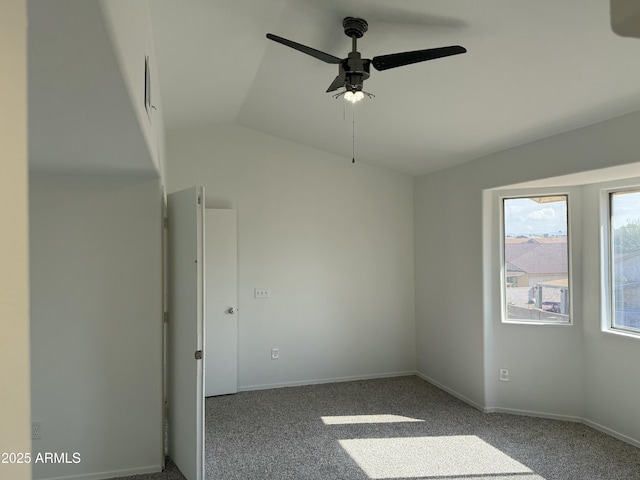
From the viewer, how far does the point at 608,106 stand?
9.44ft

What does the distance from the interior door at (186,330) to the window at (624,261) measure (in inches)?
144

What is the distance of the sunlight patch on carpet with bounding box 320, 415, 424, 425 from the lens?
4.02 metres

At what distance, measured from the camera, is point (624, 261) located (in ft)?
12.3

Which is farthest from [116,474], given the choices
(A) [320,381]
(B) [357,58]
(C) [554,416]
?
(C) [554,416]

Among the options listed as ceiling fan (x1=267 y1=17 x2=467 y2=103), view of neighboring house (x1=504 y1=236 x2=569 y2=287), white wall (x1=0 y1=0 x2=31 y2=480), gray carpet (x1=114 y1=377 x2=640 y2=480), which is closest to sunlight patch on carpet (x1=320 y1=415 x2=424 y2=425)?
gray carpet (x1=114 y1=377 x2=640 y2=480)

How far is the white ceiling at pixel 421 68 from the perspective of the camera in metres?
2.28

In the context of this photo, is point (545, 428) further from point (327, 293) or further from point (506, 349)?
point (327, 293)

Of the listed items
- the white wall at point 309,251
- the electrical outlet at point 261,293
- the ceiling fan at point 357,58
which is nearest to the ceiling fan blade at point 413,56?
the ceiling fan at point 357,58

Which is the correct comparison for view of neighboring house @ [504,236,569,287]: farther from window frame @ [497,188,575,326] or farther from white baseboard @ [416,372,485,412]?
white baseboard @ [416,372,485,412]

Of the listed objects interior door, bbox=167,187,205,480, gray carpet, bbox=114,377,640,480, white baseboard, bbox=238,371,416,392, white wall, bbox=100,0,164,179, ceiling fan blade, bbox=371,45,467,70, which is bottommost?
gray carpet, bbox=114,377,640,480

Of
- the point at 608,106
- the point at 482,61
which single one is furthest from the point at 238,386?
the point at 608,106

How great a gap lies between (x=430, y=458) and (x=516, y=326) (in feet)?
5.56

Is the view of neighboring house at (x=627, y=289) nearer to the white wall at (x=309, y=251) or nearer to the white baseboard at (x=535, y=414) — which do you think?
the white baseboard at (x=535, y=414)

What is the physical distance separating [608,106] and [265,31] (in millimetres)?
2423
